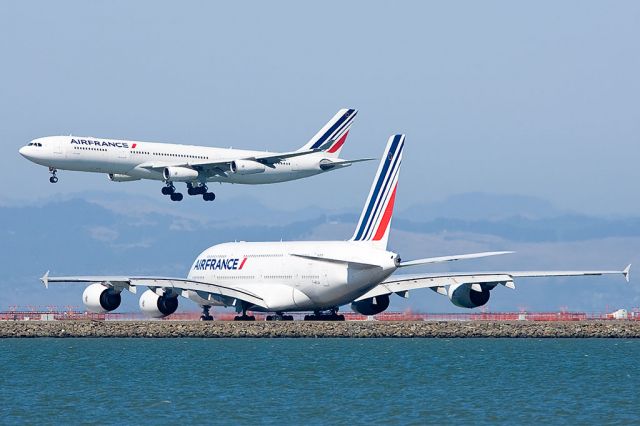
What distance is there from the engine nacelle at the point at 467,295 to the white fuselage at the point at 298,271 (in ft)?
23.0

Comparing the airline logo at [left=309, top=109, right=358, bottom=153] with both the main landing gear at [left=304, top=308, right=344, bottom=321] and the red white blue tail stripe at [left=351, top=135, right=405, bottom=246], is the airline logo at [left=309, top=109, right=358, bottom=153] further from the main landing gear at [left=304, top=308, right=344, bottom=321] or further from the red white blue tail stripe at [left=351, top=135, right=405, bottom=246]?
the red white blue tail stripe at [left=351, top=135, right=405, bottom=246]

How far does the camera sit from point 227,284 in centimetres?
10444

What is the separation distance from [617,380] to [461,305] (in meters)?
27.9

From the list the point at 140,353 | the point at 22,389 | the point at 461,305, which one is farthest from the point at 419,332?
the point at 22,389

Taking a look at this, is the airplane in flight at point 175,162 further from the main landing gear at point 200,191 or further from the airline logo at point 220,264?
the airline logo at point 220,264

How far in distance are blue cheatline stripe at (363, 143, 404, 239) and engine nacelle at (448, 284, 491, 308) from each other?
7715 mm

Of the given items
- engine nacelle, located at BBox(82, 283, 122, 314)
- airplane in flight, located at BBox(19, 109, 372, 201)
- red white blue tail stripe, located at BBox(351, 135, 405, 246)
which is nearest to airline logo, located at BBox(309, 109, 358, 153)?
airplane in flight, located at BBox(19, 109, 372, 201)

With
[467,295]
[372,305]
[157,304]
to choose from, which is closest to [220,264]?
[157,304]

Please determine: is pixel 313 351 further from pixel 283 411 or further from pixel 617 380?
pixel 283 411

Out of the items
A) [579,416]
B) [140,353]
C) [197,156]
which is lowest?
[579,416]

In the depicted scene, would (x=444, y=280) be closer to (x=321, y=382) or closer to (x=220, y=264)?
(x=220, y=264)

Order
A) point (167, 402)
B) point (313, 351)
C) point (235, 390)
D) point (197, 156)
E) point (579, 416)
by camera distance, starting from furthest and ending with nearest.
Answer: point (197, 156) → point (313, 351) → point (235, 390) → point (167, 402) → point (579, 416)

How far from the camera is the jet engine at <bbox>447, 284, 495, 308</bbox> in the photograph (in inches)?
3880

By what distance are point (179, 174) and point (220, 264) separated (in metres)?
7.38
